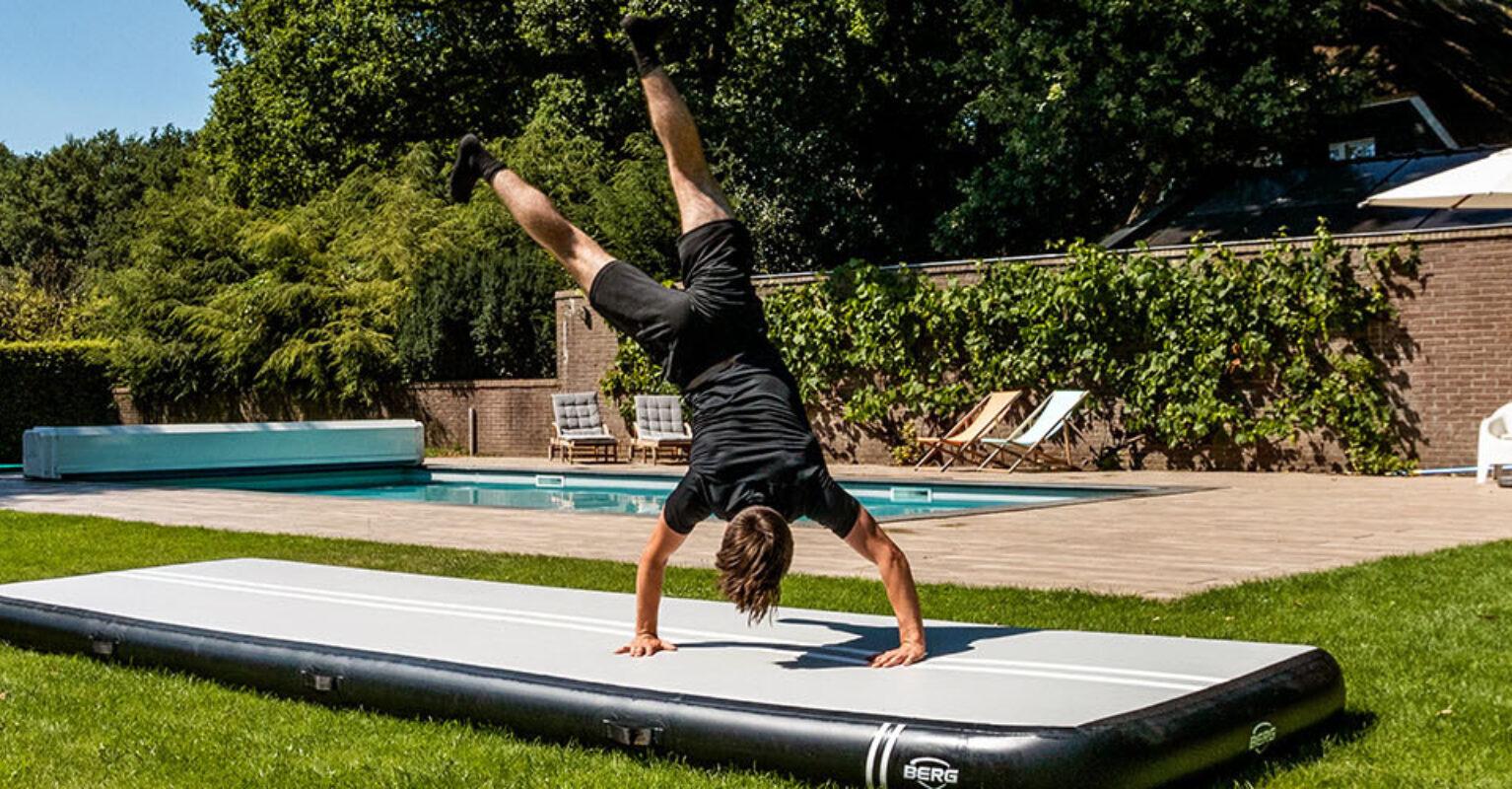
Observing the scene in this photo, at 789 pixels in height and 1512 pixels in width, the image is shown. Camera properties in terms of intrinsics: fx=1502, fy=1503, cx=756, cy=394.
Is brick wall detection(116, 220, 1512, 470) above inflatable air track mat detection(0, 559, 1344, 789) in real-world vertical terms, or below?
above

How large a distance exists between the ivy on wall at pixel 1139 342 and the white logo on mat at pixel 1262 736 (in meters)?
11.7

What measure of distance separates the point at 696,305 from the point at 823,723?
1510mm

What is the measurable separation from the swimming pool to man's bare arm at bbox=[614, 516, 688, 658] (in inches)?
256

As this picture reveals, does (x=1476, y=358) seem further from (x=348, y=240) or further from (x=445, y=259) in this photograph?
(x=348, y=240)

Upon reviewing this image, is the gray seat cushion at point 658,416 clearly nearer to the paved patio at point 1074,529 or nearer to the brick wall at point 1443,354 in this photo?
the brick wall at point 1443,354

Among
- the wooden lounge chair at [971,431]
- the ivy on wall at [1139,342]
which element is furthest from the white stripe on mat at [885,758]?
the wooden lounge chair at [971,431]

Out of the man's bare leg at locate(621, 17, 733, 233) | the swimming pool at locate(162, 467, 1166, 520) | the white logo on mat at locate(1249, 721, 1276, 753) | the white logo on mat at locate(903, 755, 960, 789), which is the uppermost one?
the man's bare leg at locate(621, 17, 733, 233)

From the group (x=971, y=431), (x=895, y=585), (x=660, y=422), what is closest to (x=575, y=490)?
(x=660, y=422)

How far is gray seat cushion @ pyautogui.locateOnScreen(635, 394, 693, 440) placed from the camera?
19.3 m

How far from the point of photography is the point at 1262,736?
3.81 m

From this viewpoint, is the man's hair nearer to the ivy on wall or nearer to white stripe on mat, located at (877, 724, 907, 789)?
white stripe on mat, located at (877, 724, 907, 789)

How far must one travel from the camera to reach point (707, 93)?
2548 centimetres

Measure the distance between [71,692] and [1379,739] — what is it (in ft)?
13.2

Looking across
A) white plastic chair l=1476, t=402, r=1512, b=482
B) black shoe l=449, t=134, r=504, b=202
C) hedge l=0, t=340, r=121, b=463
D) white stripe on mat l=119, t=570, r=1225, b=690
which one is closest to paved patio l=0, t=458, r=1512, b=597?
white plastic chair l=1476, t=402, r=1512, b=482
